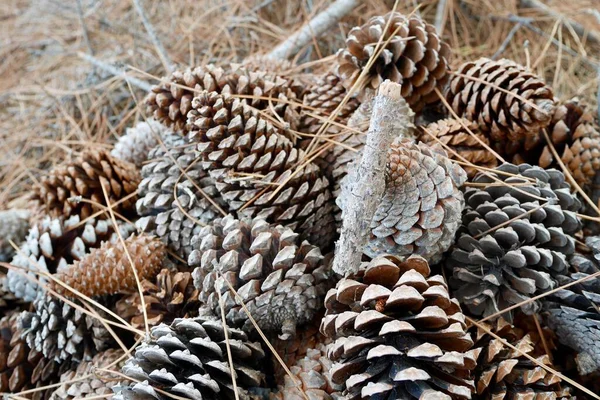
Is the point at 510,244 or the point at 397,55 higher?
the point at 397,55

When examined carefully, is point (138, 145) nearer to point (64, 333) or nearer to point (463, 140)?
point (64, 333)

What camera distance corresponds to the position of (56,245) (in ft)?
3.59

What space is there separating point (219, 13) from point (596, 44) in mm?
1238

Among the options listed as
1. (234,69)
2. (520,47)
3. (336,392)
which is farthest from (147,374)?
(520,47)

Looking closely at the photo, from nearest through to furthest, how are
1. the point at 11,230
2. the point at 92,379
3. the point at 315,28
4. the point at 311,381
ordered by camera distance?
the point at 311,381
the point at 92,379
the point at 11,230
the point at 315,28

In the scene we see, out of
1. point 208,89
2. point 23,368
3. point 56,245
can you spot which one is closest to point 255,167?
point 208,89

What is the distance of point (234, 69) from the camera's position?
103cm

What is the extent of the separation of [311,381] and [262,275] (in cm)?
18

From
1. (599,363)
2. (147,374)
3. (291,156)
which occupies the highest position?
(291,156)

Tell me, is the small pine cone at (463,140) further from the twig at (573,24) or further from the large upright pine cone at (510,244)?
the twig at (573,24)

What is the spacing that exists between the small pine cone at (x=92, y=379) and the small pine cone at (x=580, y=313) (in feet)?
2.35

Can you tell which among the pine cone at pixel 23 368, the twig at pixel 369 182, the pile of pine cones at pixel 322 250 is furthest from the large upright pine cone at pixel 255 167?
the pine cone at pixel 23 368

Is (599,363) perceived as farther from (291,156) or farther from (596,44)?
(596,44)

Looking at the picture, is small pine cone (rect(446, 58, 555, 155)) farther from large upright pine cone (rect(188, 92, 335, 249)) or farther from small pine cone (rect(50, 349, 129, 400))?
small pine cone (rect(50, 349, 129, 400))
